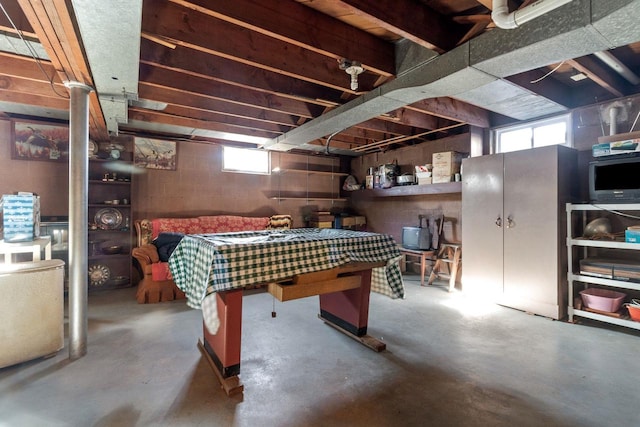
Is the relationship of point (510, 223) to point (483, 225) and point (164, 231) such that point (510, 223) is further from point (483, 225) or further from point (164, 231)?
point (164, 231)

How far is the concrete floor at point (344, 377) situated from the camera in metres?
1.87

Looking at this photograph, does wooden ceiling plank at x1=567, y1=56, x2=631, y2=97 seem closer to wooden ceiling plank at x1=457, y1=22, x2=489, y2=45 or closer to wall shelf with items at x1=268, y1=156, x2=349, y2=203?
wooden ceiling plank at x1=457, y1=22, x2=489, y2=45

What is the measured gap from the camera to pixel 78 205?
8.56 ft

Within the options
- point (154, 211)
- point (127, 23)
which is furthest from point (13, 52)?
point (154, 211)

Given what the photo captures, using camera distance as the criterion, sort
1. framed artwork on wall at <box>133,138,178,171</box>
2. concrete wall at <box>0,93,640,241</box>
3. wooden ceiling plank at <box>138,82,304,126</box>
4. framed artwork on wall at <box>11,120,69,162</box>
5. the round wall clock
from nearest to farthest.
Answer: wooden ceiling plank at <box>138,82,304,126</box> → concrete wall at <box>0,93,640,241</box> → framed artwork on wall at <box>11,120,69,162</box> → the round wall clock → framed artwork on wall at <box>133,138,178,171</box>

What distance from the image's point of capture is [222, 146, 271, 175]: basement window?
6.01 meters

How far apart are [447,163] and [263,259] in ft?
13.1

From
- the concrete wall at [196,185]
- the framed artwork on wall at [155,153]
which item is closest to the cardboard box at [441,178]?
the concrete wall at [196,185]

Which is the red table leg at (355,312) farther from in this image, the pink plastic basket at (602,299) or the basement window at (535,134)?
the basement window at (535,134)

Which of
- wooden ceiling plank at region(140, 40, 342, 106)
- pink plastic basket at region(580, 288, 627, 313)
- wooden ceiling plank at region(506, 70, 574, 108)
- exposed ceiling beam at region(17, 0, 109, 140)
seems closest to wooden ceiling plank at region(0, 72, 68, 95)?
exposed ceiling beam at region(17, 0, 109, 140)

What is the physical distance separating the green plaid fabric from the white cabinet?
1927 mm

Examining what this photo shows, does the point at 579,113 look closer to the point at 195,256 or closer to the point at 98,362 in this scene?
the point at 195,256

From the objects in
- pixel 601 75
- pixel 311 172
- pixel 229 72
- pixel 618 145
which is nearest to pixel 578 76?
pixel 601 75

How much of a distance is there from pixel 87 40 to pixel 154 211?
3.76 m
